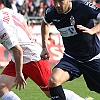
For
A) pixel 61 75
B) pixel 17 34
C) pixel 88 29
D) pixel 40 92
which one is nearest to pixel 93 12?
pixel 88 29

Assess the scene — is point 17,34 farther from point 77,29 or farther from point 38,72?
point 77,29

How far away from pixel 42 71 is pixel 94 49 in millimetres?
974

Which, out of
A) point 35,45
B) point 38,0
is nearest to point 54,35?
point 38,0

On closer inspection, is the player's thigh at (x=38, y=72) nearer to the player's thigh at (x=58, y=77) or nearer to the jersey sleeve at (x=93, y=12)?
the player's thigh at (x=58, y=77)

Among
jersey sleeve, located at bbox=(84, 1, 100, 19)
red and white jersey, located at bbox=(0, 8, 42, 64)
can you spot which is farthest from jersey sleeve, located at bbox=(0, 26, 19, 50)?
jersey sleeve, located at bbox=(84, 1, 100, 19)

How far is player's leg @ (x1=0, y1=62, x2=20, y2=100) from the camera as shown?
753 centimetres

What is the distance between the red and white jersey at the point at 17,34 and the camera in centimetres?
690

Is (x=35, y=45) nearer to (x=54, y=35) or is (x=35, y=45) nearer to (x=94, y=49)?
(x=94, y=49)

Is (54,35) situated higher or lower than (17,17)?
lower

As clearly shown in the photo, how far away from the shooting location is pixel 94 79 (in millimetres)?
7477

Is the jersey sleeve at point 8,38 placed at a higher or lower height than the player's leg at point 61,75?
higher

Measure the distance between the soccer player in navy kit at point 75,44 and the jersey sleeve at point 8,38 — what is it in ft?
2.58

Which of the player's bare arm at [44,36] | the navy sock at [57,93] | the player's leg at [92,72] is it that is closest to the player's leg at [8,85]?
the player's bare arm at [44,36]

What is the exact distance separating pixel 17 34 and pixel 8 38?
74cm
